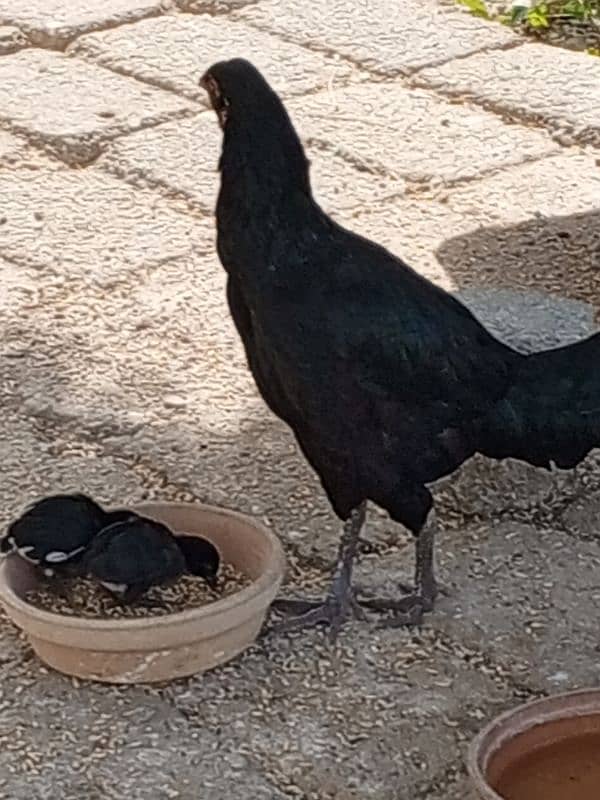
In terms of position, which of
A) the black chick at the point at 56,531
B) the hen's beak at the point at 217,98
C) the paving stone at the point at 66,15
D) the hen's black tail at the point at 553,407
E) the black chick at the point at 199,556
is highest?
the hen's beak at the point at 217,98

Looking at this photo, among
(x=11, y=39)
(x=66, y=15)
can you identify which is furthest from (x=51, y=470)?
(x=66, y=15)

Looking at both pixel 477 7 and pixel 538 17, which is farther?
pixel 477 7

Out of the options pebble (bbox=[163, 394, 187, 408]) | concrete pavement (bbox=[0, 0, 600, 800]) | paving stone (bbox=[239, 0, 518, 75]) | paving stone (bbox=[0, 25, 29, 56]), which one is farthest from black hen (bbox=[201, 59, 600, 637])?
paving stone (bbox=[0, 25, 29, 56])

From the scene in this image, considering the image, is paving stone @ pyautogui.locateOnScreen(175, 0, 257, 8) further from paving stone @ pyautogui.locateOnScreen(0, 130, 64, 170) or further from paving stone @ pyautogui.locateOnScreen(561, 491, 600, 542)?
paving stone @ pyautogui.locateOnScreen(561, 491, 600, 542)

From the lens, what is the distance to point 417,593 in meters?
3.14

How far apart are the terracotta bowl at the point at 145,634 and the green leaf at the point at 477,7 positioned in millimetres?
3497

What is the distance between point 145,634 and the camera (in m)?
2.82

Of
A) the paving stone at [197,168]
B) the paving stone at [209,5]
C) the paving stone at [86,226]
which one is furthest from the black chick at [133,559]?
the paving stone at [209,5]

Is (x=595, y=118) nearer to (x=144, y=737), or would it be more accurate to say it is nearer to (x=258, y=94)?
(x=258, y=94)

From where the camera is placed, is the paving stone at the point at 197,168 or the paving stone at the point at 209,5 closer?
the paving stone at the point at 197,168

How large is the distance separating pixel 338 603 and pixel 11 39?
128 inches

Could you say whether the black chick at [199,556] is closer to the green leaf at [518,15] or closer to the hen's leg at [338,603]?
the hen's leg at [338,603]

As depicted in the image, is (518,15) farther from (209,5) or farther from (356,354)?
(356,354)

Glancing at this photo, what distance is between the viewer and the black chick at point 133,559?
9.56ft
